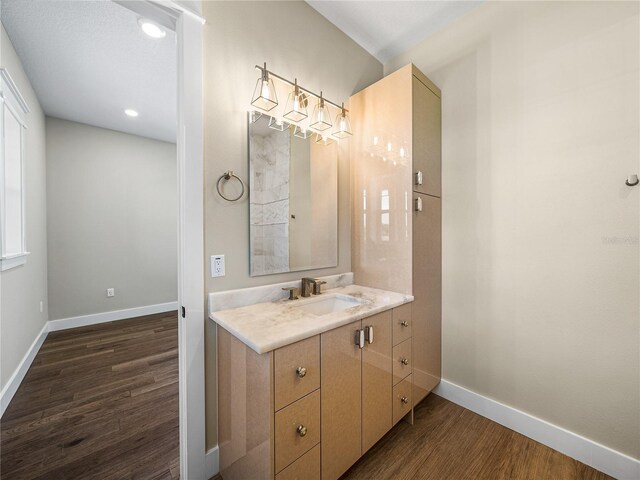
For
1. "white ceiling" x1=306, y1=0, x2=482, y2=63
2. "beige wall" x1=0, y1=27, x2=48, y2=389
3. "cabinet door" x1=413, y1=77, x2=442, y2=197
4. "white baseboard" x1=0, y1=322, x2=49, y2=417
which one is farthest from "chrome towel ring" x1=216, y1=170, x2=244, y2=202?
"white baseboard" x1=0, y1=322, x2=49, y2=417

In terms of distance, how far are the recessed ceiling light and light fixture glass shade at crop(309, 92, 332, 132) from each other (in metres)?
1.36

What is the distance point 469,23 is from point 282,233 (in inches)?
78.6

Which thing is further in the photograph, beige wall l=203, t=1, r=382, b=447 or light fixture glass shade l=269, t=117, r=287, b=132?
light fixture glass shade l=269, t=117, r=287, b=132

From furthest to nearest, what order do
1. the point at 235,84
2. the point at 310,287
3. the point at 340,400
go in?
the point at 310,287 < the point at 235,84 < the point at 340,400

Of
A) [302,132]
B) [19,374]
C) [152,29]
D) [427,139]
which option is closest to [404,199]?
[427,139]

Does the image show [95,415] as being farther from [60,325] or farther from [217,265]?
[60,325]

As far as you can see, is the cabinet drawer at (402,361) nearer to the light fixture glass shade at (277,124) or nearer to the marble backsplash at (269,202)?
the marble backsplash at (269,202)

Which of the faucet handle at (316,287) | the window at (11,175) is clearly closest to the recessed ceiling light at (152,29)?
the window at (11,175)

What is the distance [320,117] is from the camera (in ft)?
5.79

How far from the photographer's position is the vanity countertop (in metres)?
1.04

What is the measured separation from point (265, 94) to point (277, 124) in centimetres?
19

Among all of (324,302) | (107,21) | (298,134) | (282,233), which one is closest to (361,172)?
(298,134)

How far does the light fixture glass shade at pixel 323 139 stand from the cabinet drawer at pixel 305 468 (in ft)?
5.85

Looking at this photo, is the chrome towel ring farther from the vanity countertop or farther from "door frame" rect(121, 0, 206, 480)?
the vanity countertop
